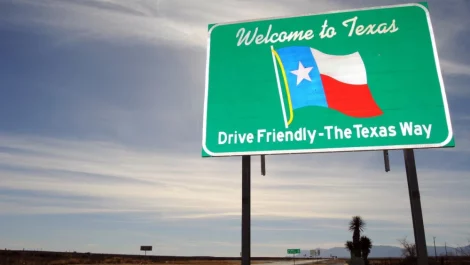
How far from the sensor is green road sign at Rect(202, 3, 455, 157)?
715 cm

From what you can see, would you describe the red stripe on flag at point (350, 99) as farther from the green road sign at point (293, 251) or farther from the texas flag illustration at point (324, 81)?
the green road sign at point (293, 251)

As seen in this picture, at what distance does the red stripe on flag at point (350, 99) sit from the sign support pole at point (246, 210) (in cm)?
206

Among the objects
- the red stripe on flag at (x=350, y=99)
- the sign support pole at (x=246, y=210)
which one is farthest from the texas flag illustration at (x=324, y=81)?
the sign support pole at (x=246, y=210)

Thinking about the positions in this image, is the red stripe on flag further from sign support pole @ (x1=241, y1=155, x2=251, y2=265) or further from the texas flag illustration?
sign support pole @ (x1=241, y1=155, x2=251, y2=265)

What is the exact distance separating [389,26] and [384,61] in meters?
0.79

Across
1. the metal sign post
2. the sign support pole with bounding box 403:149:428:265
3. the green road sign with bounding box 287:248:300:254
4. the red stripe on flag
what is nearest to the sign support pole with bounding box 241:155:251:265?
the metal sign post

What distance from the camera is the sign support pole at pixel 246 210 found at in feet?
24.0

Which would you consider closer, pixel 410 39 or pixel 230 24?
pixel 410 39

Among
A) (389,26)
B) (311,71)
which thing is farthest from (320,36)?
(389,26)

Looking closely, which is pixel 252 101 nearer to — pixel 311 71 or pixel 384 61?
pixel 311 71

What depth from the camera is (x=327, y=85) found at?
306 inches

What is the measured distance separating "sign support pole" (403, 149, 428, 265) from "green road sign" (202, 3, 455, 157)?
0.33 m

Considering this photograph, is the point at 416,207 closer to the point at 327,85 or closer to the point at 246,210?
the point at 327,85

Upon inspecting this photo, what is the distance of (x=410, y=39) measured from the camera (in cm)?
763
